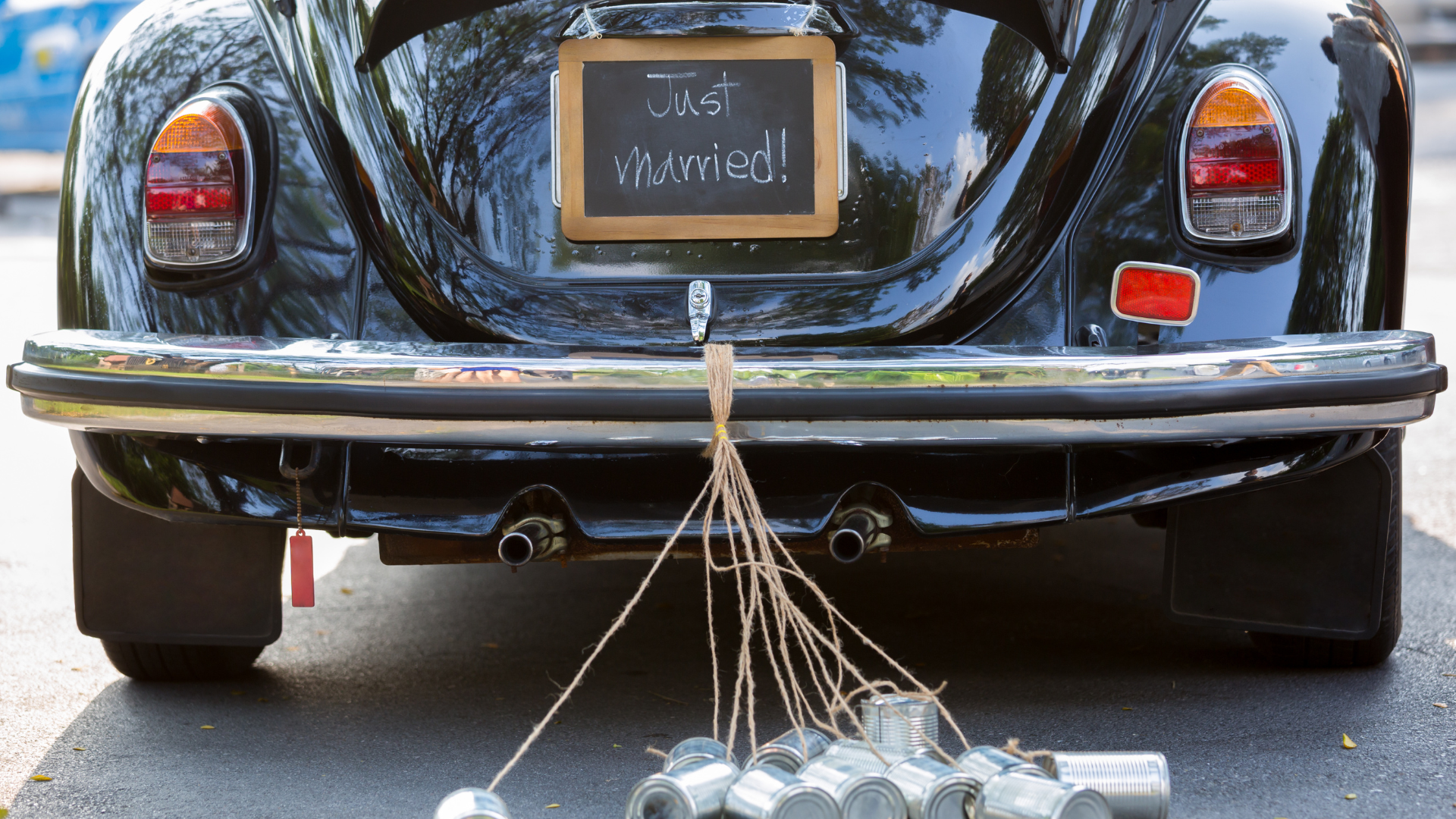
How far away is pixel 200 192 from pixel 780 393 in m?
1.17

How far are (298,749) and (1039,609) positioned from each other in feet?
5.93

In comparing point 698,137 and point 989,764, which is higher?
point 698,137

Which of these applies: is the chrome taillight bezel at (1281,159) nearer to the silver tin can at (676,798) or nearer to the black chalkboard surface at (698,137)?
the black chalkboard surface at (698,137)

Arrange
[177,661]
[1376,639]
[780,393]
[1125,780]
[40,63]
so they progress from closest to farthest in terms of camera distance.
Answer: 1. [1125,780]
2. [780,393]
3. [1376,639]
4. [177,661]
5. [40,63]

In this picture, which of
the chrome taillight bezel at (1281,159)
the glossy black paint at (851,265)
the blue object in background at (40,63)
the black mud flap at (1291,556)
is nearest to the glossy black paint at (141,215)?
the glossy black paint at (851,265)

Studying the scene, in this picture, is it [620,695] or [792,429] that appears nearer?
[792,429]

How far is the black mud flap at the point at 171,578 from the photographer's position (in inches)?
110

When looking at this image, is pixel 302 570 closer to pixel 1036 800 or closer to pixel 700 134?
pixel 700 134

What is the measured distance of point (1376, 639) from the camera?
2852 mm

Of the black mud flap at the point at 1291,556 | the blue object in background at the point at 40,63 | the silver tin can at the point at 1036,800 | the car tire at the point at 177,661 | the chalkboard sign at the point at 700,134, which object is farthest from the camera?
the blue object in background at the point at 40,63

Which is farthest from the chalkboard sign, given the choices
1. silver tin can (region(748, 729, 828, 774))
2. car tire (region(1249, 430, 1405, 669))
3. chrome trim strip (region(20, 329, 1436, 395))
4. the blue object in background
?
the blue object in background

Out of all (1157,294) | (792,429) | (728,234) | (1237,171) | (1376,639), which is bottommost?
(1376,639)

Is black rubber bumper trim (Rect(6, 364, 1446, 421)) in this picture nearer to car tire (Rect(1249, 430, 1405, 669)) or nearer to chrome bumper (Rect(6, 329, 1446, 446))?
chrome bumper (Rect(6, 329, 1446, 446))

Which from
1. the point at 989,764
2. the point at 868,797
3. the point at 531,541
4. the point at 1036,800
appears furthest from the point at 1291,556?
the point at 531,541
